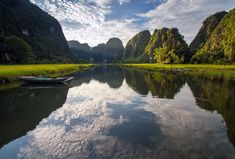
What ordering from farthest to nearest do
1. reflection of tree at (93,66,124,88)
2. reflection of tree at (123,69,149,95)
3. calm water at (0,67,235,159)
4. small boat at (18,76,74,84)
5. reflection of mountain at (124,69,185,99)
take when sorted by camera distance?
reflection of tree at (93,66,124,88) < small boat at (18,76,74,84) < reflection of tree at (123,69,149,95) < reflection of mountain at (124,69,185,99) < calm water at (0,67,235,159)

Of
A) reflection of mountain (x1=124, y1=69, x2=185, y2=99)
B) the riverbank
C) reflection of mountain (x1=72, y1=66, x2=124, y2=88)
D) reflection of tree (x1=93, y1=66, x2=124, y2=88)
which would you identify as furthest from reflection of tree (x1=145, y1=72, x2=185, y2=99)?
the riverbank

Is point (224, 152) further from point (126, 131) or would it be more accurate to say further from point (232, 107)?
point (232, 107)

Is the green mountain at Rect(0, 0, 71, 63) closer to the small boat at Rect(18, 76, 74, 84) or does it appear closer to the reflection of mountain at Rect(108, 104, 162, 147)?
the small boat at Rect(18, 76, 74, 84)

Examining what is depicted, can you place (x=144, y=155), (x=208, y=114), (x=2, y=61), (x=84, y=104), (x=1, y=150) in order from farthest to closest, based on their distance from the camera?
(x=2, y=61) → (x=84, y=104) → (x=208, y=114) → (x=1, y=150) → (x=144, y=155)

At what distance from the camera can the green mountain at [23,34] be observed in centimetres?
7319

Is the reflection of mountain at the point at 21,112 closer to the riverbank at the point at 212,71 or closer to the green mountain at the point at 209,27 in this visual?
the riverbank at the point at 212,71

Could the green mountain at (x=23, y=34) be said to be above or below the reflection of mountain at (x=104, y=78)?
above

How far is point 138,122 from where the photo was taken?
11.9 metres

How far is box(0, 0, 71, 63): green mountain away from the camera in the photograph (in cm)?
7319

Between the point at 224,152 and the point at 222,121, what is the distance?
438 centimetres

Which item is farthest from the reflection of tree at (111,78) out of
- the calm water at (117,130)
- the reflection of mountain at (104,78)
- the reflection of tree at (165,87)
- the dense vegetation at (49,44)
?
the dense vegetation at (49,44)

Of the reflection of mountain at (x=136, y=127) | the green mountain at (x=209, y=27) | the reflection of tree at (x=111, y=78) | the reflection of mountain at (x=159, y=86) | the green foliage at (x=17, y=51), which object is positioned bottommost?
the reflection of tree at (x=111, y=78)

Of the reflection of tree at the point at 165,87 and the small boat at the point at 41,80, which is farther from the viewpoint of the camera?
the small boat at the point at 41,80

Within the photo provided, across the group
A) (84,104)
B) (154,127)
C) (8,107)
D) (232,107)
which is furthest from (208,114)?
(8,107)
